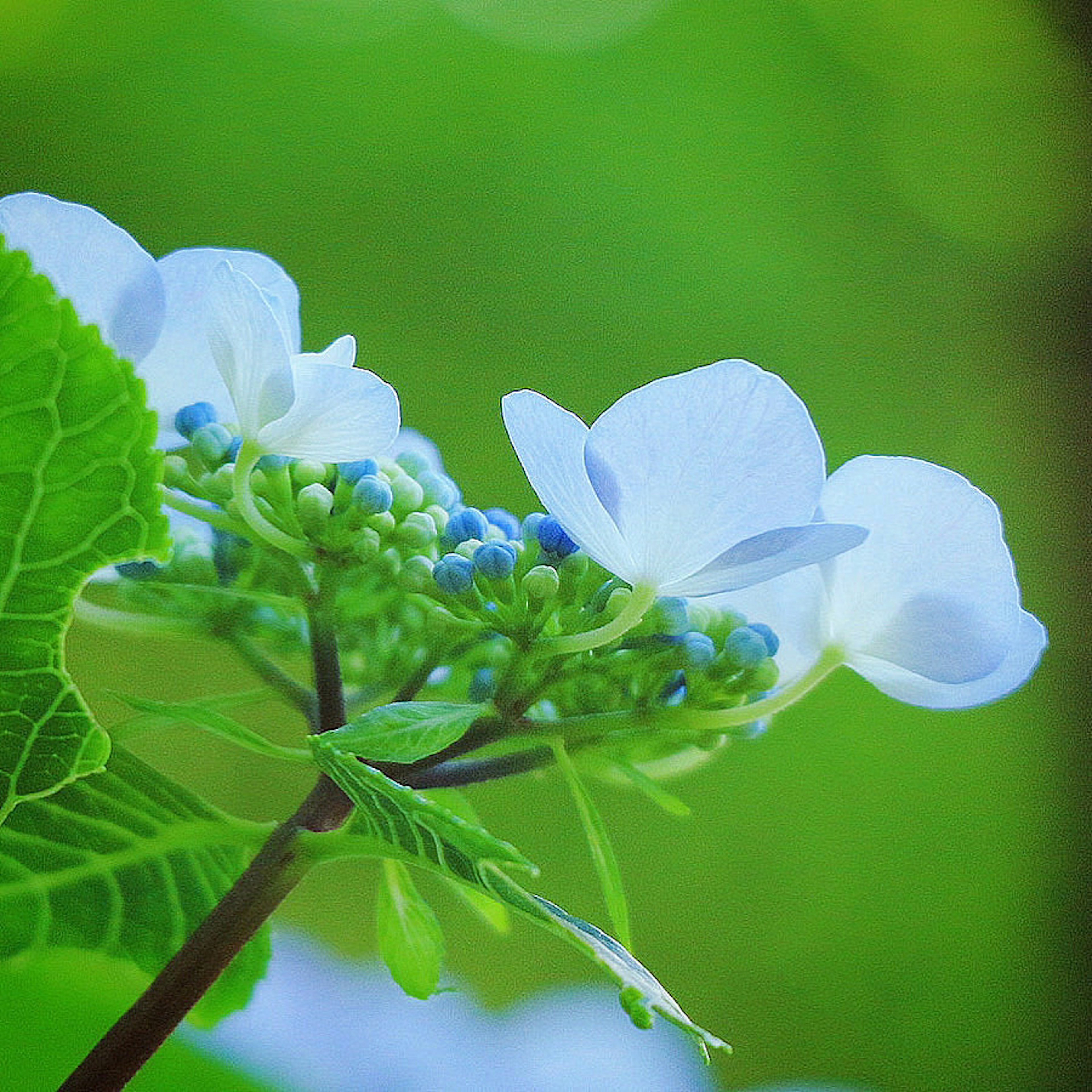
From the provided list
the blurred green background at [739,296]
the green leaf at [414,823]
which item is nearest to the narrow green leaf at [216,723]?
the green leaf at [414,823]

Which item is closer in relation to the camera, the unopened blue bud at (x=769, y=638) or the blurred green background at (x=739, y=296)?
the unopened blue bud at (x=769, y=638)

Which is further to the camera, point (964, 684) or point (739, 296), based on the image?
point (739, 296)

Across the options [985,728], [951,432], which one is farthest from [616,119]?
[985,728]

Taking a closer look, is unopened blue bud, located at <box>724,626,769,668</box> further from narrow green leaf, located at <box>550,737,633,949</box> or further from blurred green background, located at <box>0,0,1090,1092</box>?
blurred green background, located at <box>0,0,1090,1092</box>

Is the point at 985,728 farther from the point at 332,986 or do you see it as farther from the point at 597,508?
the point at 597,508

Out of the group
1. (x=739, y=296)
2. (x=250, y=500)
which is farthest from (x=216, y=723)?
(x=739, y=296)

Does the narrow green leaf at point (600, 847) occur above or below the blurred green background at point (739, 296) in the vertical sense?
above

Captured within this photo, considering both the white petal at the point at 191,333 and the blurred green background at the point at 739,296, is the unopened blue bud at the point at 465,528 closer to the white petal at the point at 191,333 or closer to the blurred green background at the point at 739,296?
the white petal at the point at 191,333

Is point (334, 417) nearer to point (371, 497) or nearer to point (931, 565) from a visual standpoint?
point (371, 497)
